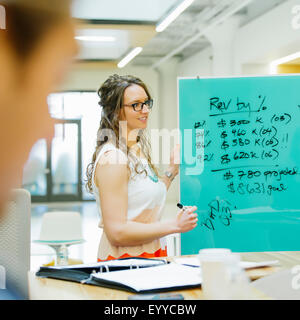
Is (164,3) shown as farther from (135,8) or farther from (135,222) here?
(135,222)

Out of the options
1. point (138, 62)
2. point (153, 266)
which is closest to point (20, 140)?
point (153, 266)

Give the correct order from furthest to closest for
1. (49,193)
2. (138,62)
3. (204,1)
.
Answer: (49,193)
(138,62)
(204,1)

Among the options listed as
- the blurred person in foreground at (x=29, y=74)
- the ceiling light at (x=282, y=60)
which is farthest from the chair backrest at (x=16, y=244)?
the ceiling light at (x=282, y=60)

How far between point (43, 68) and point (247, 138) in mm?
1954

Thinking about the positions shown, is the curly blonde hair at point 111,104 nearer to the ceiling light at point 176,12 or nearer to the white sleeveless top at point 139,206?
the white sleeveless top at point 139,206

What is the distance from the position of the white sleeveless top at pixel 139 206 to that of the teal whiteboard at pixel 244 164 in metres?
0.59

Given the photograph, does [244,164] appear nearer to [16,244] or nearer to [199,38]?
[16,244]

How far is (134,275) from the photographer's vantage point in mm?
967

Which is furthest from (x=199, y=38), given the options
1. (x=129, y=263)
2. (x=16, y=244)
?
(x=129, y=263)

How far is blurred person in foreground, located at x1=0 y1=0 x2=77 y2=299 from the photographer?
0.95 feet

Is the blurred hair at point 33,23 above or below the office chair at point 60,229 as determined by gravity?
above

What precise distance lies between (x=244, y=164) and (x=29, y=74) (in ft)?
6.43

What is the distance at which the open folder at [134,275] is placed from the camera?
0.88 meters
